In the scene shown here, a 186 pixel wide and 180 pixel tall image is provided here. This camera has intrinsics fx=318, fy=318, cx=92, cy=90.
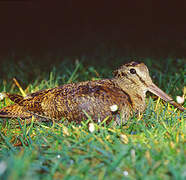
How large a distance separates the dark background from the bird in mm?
2900

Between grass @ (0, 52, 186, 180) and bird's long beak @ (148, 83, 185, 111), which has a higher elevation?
bird's long beak @ (148, 83, 185, 111)

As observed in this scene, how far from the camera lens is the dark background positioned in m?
7.22

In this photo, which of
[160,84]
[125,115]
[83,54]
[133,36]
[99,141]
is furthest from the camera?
[133,36]

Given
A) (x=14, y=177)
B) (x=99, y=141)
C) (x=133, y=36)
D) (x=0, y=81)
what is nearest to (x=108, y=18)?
(x=133, y=36)

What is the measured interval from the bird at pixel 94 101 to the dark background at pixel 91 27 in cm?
290

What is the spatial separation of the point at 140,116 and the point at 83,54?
3.59 m

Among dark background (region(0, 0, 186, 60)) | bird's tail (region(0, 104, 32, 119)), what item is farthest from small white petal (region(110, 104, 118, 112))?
dark background (region(0, 0, 186, 60))

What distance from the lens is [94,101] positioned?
3.21 m

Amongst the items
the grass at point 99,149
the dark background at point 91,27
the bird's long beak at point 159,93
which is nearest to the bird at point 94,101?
the bird's long beak at point 159,93

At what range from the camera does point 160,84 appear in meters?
4.37

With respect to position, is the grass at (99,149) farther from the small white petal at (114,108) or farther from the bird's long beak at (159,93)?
the small white petal at (114,108)

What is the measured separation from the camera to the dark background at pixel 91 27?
23.7ft

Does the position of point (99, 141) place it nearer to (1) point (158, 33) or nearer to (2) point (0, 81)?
(2) point (0, 81)

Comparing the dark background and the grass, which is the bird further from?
the dark background
